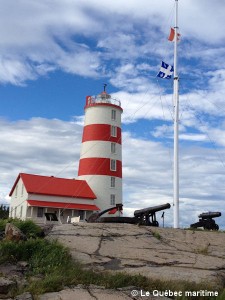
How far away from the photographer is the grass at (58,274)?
8.44m

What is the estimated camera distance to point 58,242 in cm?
1112

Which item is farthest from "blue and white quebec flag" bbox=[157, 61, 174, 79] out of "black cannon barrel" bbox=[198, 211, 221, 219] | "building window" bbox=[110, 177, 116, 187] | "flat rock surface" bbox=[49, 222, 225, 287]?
"building window" bbox=[110, 177, 116, 187]

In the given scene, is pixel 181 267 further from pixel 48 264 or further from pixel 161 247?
pixel 48 264

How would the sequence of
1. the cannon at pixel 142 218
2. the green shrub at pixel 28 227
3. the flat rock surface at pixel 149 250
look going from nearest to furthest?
1. the flat rock surface at pixel 149 250
2. the green shrub at pixel 28 227
3. the cannon at pixel 142 218

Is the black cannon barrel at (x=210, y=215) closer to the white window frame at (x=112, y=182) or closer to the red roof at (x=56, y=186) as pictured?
the white window frame at (x=112, y=182)

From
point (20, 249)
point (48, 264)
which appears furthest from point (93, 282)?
point (20, 249)

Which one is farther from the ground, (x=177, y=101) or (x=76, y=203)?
(x=177, y=101)

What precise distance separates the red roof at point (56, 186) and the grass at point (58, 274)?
26.7 m

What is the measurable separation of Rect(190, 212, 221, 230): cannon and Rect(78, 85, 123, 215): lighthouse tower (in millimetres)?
19703

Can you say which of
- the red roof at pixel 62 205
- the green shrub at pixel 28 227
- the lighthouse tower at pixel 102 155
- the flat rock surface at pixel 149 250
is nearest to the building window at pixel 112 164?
the lighthouse tower at pixel 102 155

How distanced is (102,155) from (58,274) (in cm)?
2901

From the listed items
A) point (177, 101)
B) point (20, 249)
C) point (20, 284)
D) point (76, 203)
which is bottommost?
point (20, 284)

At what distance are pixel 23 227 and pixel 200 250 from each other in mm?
5329

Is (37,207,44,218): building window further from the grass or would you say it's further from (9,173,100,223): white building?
the grass
